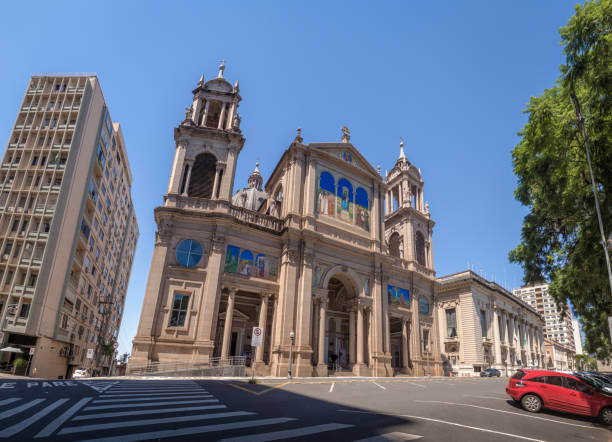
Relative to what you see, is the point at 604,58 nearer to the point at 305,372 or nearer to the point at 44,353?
the point at 305,372

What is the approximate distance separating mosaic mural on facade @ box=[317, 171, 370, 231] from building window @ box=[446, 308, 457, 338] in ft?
82.0

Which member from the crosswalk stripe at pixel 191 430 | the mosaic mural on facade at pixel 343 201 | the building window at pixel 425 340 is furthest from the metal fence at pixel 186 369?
the building window at pixel 425 340

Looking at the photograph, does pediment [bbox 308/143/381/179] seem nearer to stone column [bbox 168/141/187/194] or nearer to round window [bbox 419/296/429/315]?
stone column [bbox 168/141/187/194]

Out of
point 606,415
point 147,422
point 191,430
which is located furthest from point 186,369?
point 606,415

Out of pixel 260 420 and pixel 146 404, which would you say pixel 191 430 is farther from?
pixel 146 404

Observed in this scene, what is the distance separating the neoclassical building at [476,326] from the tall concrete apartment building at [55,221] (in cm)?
4512

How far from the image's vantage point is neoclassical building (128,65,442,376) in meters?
28.3

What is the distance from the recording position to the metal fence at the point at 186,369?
2450 centimetres

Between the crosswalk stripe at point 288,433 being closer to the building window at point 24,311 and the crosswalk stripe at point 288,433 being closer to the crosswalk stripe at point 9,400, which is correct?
the crosswalk stripe at point 9,400

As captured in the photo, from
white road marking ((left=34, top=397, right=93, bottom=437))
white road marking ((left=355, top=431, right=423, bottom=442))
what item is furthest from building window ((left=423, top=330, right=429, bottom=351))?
white road marking ((left=34, top=397, right=93, bottom=437))

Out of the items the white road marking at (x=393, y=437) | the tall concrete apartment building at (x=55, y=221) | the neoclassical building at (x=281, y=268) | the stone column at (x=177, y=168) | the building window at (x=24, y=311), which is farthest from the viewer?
the tall concrete apartment building at (x=55, y=221)

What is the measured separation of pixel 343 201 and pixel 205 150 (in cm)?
1527

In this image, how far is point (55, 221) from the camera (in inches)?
1537

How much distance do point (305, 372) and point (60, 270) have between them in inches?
1185
